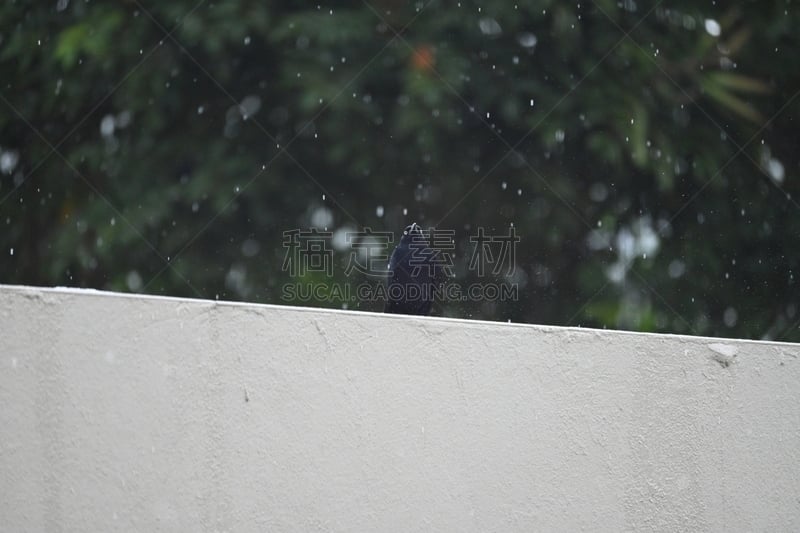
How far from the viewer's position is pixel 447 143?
3408 millimetres

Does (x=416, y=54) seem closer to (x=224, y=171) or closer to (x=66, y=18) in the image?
(x=224, y=171)

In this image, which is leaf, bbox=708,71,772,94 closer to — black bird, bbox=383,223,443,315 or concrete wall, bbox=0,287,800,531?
black bird, bbox=383,223,443,315

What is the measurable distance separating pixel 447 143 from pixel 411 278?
4.32 feet

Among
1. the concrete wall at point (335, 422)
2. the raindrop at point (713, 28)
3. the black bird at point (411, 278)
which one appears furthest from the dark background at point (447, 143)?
the concrete wall at point (335, 422)

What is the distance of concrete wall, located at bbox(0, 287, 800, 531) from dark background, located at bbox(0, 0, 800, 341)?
1.77 meters

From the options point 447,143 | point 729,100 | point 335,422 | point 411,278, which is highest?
point 729,100

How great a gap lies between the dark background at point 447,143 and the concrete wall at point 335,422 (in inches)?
69.6

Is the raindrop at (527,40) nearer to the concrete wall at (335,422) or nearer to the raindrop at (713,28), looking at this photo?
the raindrop at (713,28)

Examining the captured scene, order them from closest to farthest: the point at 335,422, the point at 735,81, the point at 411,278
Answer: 1. the point at 335,422
2. the point at 411,278
3. the point at 735,81

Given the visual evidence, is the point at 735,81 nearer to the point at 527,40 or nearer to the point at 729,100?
the point at 729,100

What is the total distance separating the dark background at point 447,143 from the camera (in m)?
3.32

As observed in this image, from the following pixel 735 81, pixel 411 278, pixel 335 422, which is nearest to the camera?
pixel 335 422

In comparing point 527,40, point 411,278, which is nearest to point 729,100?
point 527,40

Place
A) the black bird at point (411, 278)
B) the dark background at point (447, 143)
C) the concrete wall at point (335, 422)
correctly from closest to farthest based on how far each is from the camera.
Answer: the concrete wall at point (335, 422) < the black bird at point (411, 278) < the dark background at point (447, 143)
